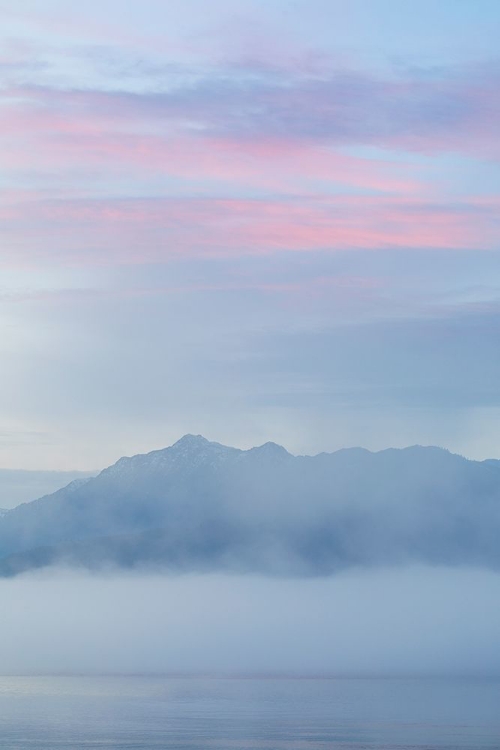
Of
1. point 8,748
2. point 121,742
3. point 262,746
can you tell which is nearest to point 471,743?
point 262,746

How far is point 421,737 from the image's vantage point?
521ft

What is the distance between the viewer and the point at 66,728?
576 feet

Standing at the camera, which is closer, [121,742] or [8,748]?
[8,748]

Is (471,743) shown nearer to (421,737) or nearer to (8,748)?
(421,737)

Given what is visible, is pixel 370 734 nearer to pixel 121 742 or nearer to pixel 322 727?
pixel 322 727

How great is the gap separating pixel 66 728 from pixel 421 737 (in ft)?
165

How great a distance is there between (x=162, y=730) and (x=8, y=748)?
3294 centimetres

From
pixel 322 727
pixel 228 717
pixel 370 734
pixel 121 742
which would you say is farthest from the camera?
pixel 228 717

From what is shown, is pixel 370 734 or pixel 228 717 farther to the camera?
pixel 228 717

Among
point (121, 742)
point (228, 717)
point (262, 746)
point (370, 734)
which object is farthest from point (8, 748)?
point (228, 717)

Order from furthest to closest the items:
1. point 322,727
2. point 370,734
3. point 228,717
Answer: point 228,717
point 322,727
point 370,734

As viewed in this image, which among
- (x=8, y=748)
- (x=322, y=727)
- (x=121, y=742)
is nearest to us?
(x=8, y=748)

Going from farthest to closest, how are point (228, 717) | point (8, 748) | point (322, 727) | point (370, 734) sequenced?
1. point (228, 717)
2. point (322, 727)
3. point (370, 734)
4. point (8, 748)

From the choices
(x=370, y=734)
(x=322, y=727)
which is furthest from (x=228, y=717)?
(x=370, y=734)
